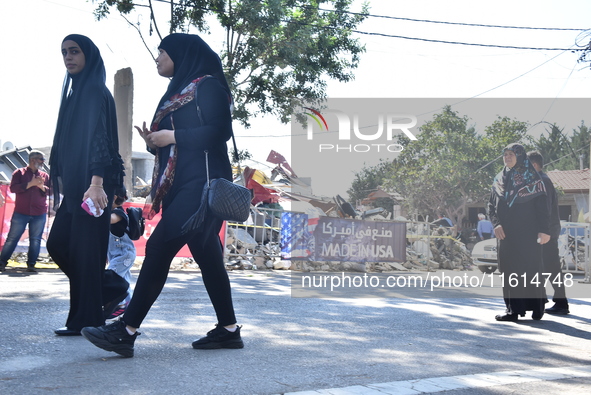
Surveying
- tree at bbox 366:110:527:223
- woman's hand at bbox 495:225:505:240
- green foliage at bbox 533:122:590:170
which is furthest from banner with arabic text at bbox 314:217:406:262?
green foliage at bbox 533:122:590:170

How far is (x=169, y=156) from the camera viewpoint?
386 cm

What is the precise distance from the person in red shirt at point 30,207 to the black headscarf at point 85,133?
→ 6.15 metres

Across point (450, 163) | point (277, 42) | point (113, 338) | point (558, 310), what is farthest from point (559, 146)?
point (113, 338)

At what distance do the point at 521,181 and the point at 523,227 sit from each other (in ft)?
1.49

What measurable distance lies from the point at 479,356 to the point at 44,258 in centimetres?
932

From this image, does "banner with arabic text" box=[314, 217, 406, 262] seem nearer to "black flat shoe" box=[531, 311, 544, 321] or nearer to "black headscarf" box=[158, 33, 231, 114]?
"black flat shoe" box=[531, 311, 544, 321]

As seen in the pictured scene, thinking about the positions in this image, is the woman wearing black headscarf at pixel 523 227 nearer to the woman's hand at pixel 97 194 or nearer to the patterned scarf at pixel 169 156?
the patterned scarf at pixel 169 156

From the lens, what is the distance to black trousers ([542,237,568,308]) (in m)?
7.22

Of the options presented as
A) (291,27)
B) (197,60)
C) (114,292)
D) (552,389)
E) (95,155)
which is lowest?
(552,389)

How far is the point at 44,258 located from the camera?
11766 millimetres

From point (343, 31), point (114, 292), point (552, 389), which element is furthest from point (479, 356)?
point (343, 31)

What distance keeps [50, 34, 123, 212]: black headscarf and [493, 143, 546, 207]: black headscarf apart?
3.98m

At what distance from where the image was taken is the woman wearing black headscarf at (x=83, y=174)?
167 inches

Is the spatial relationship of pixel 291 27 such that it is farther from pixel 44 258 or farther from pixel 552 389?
pixel 552 389
